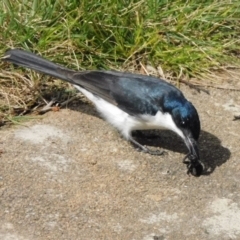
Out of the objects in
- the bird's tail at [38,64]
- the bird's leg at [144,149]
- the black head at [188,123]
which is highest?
the bird's tail at [38,64]

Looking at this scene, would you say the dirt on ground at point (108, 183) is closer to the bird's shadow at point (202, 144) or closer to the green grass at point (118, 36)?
the bird's shadow at point (202, 144)

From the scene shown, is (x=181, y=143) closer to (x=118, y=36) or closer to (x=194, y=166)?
(x=194, y=166)

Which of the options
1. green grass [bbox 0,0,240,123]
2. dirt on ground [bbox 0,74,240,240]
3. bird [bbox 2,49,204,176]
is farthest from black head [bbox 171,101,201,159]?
green grass [bbox 0,0,240,123]

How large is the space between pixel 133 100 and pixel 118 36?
118 centimetres

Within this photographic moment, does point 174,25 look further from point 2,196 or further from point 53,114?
point 2,196

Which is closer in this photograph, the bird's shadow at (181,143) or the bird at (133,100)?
the bird at (133,100)

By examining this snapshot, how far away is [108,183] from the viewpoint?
5.63m

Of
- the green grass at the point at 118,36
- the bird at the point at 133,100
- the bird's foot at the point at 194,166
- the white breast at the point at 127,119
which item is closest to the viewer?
the bird's foot at the point at 194,166

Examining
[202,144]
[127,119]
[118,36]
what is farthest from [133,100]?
[118,36]

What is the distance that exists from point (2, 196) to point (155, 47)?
248 cm

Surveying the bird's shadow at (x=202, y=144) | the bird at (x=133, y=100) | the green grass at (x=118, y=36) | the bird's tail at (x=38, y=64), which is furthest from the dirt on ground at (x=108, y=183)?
the green grass at (x=118, y=36)

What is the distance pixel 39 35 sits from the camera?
6984mm

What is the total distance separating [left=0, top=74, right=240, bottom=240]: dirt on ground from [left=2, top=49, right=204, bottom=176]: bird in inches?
5.6

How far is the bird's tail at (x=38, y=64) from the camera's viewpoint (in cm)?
643
